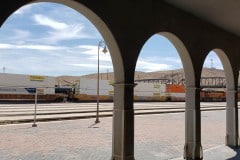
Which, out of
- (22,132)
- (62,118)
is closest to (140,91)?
(62,118)

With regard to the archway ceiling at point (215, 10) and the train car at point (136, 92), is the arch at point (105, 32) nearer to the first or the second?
the archway ceiling at point (215, 10)

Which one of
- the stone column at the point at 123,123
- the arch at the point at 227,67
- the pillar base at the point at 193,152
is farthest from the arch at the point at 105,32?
the arch at the point at 227,67

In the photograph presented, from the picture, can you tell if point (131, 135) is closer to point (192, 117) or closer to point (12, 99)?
point (192, 117)

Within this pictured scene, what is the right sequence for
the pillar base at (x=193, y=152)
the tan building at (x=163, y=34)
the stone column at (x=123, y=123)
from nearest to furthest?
the tan building at (x=163, y=34), the stone column at (x=123, y=123), the pillar base at (x=193, y=152)

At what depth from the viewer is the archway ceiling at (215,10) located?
693cm

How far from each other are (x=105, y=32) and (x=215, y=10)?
300 centimetres

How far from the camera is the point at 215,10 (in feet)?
24.5

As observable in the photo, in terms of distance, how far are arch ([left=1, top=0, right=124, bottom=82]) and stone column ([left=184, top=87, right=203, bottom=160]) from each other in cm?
304

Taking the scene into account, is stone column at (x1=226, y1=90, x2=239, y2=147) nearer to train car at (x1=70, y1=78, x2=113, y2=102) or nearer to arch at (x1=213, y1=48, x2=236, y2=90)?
arch at (x1=213, y1=48, x2=236, y2=90)

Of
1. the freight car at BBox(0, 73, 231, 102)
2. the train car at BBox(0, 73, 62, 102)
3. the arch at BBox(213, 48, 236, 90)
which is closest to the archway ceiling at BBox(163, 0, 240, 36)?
the arch at BBox(213, 48, 236, 90)

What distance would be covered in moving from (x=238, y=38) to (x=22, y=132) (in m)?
9.31

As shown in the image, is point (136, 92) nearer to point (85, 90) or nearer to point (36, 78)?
point (85, 90)

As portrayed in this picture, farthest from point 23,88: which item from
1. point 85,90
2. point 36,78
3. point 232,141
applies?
point 232,141

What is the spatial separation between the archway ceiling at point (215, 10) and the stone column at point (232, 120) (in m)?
2.43
